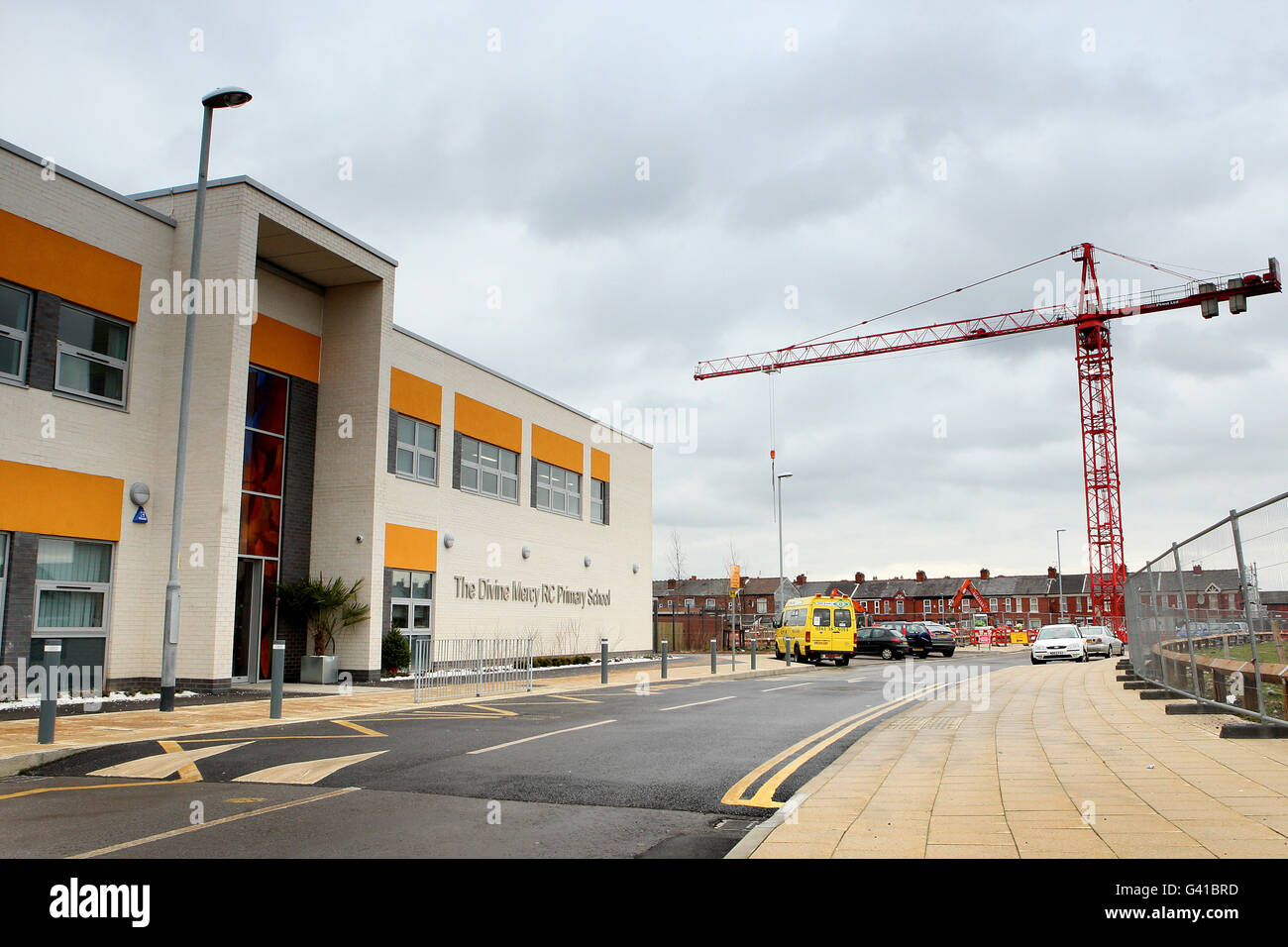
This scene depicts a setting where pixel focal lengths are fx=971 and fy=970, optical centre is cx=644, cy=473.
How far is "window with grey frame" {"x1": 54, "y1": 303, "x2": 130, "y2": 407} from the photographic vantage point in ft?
54.9

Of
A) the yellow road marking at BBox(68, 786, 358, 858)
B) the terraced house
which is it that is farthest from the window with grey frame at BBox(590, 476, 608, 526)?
the yellow road marking at BBox(68, 786, 358, 858)

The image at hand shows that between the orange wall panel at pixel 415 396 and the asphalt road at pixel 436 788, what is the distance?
38.6 feet

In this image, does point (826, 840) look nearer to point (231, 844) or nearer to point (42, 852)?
point (231, 844)

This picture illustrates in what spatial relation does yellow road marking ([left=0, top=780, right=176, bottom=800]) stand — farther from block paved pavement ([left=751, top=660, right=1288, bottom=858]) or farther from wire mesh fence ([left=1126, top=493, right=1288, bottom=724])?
wire mesh fence ([left=1126, top=493, right=1288, bottom=724])

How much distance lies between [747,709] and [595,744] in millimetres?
5078

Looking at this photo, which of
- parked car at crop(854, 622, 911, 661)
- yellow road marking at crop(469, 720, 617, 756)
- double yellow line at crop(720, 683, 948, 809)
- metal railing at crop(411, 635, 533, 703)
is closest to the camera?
double yellow line at crop(720, 683, 948, 809)

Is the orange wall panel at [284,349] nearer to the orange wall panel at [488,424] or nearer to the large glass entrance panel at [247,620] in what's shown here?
the large glass entrance panel at [247,620]

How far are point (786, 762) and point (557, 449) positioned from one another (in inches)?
948

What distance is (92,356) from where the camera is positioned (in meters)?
17.2

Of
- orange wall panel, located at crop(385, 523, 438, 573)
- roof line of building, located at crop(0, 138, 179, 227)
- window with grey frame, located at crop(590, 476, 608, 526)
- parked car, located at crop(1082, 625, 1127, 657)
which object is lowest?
parked car, located at crop(1082, 625, 1127, 657)

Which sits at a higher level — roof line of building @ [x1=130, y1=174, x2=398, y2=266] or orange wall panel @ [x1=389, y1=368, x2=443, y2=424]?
roof line of building @ [x1=130, y1=174, x2=398, y2=266]

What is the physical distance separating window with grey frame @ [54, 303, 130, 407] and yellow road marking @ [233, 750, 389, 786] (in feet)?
34.7

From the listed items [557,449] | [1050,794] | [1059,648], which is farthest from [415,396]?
[1059,648]

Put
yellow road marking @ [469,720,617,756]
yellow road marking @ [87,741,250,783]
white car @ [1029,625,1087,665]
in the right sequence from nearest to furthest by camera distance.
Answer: yellow road marking @ [87,741,250,783]
yellow road marking @ [469,720,617,756]
white car @ [1029,625,1087,665]
